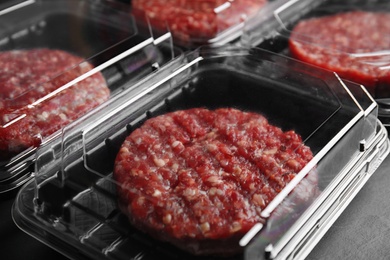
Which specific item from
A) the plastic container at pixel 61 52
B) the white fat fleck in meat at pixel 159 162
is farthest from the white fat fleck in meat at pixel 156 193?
the plastic container at pixel 61 52

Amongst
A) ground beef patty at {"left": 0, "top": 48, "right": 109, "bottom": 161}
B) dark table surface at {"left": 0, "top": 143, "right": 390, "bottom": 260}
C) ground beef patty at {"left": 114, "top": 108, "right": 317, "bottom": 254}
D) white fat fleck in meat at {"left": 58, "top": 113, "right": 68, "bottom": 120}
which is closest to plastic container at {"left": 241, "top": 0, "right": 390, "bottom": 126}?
dark table surface at {"left": 0, "top": 143, "right": 390, "bottom": 260}

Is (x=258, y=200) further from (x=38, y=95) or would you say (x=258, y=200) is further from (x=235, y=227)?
(x=38, y=95)

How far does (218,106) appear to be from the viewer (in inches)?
74.2

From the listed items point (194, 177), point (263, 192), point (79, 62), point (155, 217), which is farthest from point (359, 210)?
point (79, 62)

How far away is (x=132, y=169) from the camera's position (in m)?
1.61

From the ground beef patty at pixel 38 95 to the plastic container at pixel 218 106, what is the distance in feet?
0.45

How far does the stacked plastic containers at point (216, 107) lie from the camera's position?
4.92 feet

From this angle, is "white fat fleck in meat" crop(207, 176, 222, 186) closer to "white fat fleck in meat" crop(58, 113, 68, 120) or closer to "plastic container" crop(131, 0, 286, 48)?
"white fat fleck in meat" crop(58, 113, 68, 120)

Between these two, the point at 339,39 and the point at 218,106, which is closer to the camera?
the point at 218,106

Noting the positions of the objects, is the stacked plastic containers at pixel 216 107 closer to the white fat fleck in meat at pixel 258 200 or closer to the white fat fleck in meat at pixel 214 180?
the white fat fleck in meat at pixel 258 200

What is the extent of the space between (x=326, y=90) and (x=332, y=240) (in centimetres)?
48

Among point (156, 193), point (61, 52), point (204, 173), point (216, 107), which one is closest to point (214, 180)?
point (204, 173)

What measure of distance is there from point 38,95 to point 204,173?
638 mm

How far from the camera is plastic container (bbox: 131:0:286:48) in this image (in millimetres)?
2357
